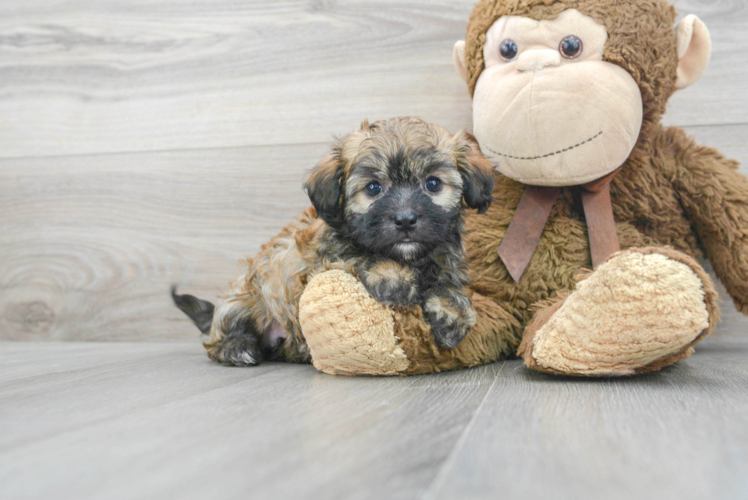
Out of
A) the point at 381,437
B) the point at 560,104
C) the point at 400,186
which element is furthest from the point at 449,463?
the point at 560,104

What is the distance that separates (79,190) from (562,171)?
1855 millimetres

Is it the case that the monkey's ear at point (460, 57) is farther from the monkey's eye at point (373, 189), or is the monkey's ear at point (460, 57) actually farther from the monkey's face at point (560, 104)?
the monkey's eye at point (373, 189)

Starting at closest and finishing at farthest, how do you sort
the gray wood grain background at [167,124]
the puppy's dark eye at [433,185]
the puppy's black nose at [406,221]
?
the puppy's black nose at [406,221] < the puppy's dark eye at [433,185] < the gray wood grain background at [167,124]

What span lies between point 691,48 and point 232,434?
59.3 inches

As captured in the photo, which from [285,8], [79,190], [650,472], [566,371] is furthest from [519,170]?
[79,190]

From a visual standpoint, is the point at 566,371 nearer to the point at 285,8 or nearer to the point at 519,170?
the point at 519,170

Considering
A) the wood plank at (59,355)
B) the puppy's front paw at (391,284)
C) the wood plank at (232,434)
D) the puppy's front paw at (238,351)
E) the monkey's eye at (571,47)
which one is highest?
the monkey's eye at (571,47)

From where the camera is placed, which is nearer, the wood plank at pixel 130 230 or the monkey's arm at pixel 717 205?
the monkey's arm at pixel 717 205

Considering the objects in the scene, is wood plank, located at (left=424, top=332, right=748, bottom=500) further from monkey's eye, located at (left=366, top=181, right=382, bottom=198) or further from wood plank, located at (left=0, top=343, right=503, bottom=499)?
monkey's eye, located at (left=366, top=181, right=382, bottom=198)

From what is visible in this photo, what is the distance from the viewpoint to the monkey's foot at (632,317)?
1135mm

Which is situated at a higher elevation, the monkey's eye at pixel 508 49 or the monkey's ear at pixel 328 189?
the monkey's eye at pixel 508 49

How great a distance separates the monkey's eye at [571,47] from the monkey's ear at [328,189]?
2.08 feet

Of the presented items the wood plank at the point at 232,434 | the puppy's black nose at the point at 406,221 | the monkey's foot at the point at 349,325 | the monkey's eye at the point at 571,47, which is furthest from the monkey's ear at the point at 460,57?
the wood plank at the point at 232,434

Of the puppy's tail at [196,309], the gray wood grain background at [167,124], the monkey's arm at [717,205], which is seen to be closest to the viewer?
the monkey's arm at [717,205]
